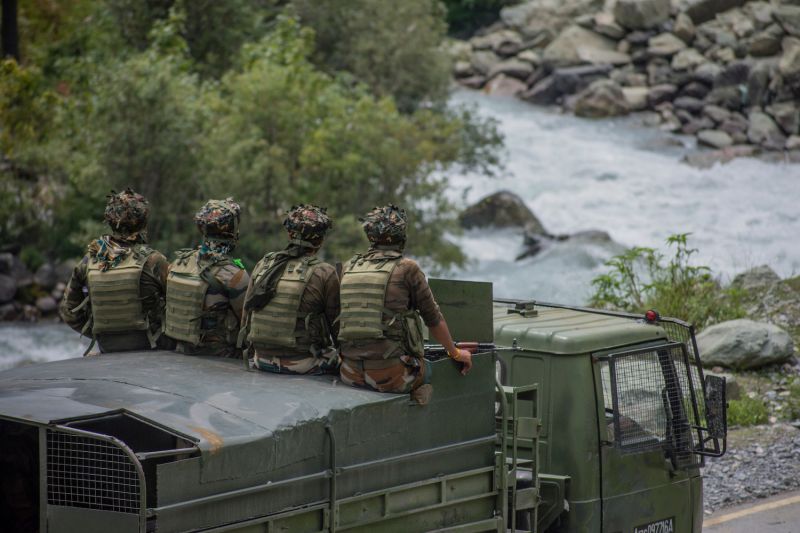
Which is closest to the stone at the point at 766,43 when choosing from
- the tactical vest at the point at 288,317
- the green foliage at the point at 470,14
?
the green foliage at the point at 470,14

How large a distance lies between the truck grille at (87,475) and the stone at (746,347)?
9.38 metres

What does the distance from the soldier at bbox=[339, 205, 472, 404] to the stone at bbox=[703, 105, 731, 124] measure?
96.6 feet

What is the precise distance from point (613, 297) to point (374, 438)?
9442 mm

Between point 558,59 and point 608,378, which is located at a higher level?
point 558,59

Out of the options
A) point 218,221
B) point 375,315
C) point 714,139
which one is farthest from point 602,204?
point 375,315

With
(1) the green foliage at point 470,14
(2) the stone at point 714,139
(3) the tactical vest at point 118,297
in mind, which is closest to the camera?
(3) the tactical vest at point 118,297

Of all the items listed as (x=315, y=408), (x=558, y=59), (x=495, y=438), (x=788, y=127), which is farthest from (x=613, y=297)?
(x=558, y=59)

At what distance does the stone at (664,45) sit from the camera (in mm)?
37875

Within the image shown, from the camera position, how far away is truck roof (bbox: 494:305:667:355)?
7.13 meters

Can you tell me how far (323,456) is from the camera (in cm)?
568

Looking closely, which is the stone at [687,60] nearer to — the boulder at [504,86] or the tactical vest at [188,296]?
the boulder at [504,86]

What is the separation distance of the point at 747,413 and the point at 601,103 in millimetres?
24727

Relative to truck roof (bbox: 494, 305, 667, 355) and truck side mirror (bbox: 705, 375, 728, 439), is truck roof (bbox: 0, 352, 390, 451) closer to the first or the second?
truck roof (bbox: 494, 305, 667, 355)

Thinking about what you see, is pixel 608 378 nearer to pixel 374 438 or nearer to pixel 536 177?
pixel 374 438
